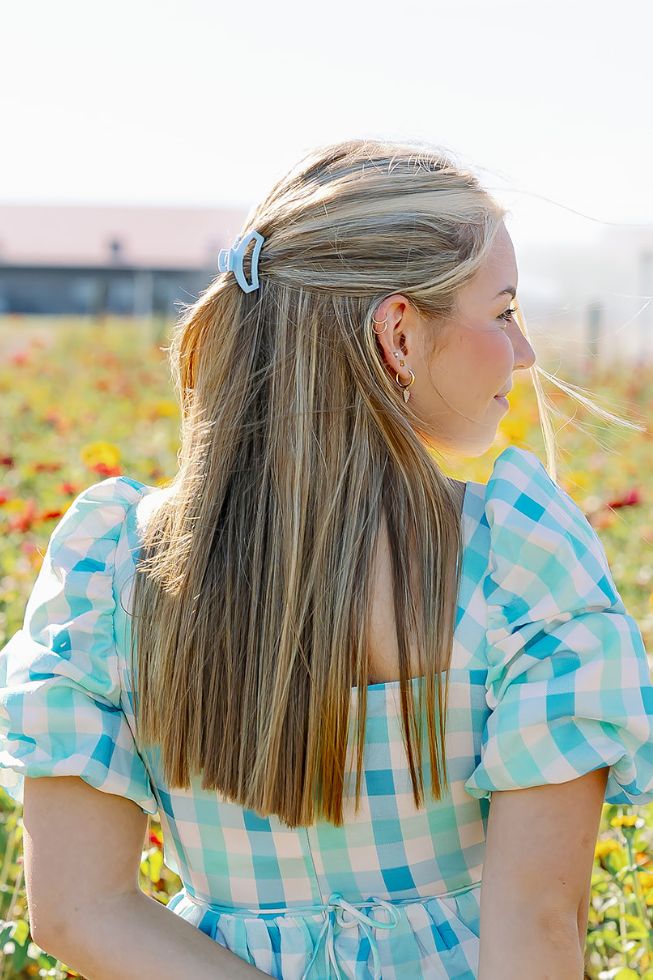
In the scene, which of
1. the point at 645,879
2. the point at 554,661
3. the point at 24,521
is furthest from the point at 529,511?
the point at 24,521

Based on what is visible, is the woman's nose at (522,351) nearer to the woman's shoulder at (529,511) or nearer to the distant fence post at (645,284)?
the woman's shoulder at (529,511)

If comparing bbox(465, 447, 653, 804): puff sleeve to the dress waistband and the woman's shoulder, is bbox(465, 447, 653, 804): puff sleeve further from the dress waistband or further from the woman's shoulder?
the dress waistband

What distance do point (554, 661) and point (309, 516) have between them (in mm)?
288

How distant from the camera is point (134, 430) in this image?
549 centimetres

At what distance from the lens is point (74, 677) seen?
47.0 inches

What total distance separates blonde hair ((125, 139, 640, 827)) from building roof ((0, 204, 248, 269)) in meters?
31.2

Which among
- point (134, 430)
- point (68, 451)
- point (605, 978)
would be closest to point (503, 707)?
point (605, 978)

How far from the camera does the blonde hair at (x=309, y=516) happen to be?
1123mm

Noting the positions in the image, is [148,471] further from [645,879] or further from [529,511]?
[529,511]

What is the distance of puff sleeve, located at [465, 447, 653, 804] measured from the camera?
105 centimetres

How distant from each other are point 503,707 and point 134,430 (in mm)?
4581

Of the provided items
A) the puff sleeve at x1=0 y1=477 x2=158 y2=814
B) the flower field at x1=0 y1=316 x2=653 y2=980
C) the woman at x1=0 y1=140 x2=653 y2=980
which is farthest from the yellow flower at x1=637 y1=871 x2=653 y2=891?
the puff sleeve at x1=0 y1=477 x2=158 y2=814

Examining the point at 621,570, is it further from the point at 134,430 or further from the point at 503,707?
the point at 134,430

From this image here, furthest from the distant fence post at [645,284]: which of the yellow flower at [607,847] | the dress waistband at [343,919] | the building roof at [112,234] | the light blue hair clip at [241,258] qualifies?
the building roof at [112,234]
